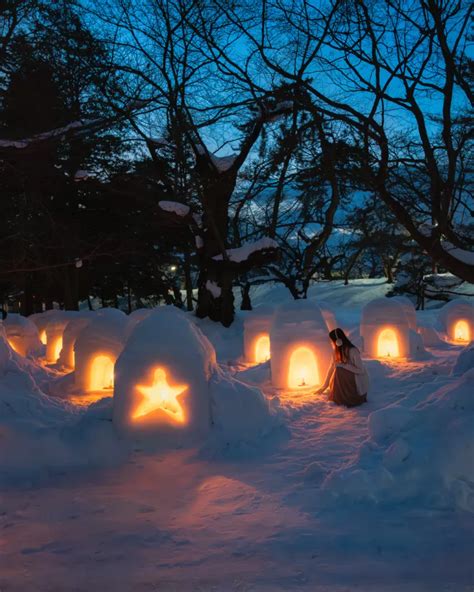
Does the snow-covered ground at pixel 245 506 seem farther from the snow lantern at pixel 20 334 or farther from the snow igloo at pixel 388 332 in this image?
the snow lantern at pixel 20 334

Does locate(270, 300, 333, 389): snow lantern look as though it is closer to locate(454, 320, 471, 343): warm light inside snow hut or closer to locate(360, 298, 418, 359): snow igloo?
locate(360, 298, 418, 359): snow igloo

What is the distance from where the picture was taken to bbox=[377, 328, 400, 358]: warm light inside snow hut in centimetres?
1342

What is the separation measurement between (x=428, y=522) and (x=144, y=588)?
2.25 m

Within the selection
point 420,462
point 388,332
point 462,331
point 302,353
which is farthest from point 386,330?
point 420,462

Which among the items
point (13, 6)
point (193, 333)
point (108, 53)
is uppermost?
point (108, 53)

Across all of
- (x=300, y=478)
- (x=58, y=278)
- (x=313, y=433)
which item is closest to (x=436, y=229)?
(x=313, y=433)

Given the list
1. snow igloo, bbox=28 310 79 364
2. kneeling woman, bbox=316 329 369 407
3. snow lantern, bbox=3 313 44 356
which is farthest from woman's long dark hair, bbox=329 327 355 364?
snow lantern, bbox=3 313 44 356

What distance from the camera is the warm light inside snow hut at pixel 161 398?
6070 millimetres

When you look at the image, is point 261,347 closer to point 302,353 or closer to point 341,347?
point 302,353

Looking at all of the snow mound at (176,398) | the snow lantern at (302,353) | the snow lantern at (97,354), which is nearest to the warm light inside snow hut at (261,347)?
the snow lantern at (302,353)

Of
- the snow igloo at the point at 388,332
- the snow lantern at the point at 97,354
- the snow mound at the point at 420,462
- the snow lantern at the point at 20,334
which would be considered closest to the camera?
the snow mound at the point at 420,462

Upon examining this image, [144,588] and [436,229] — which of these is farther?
[436,229]

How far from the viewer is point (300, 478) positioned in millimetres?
4750

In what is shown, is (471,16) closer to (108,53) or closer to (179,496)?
(108,53)
